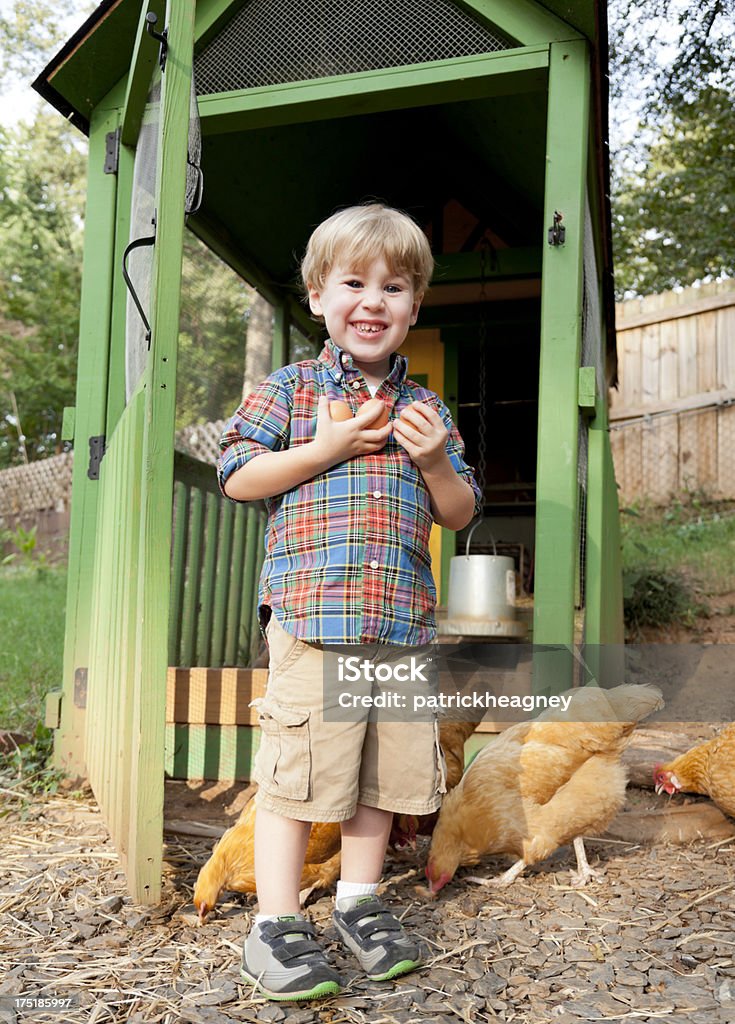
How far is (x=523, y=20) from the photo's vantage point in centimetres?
321

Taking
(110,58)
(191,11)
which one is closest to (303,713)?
(191,11)

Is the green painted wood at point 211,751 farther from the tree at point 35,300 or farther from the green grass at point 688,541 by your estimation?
the tree at point 35,300

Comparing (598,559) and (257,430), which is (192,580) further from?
(257,430)

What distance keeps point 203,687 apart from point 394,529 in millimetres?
1933

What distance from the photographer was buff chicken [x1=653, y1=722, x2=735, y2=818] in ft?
9.25

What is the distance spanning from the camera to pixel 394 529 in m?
2.01

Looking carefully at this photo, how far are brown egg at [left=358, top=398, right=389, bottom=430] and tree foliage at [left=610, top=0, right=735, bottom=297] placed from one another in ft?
23.5

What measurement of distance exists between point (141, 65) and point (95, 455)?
1.62m

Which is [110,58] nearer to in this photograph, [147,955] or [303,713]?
[303,713]

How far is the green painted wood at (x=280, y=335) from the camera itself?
587 cm

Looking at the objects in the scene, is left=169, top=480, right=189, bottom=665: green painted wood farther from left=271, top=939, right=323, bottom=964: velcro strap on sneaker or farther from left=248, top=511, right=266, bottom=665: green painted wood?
left=271, top=939, right=323, bottom=964: velcro strap on sneaker

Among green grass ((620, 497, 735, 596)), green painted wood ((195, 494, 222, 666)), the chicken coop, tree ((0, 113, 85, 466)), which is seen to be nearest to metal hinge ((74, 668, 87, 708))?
the chicken coop

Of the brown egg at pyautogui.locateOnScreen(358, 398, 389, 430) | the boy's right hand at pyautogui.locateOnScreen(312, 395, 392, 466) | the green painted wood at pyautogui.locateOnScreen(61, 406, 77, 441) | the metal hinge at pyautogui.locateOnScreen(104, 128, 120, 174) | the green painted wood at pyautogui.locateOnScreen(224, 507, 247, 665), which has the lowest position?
the green painted wood at pyautogui.locateOnScreen(224, 507, 247, 665)

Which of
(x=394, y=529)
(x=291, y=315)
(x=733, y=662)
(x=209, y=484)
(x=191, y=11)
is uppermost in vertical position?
(x=291, y=315)
